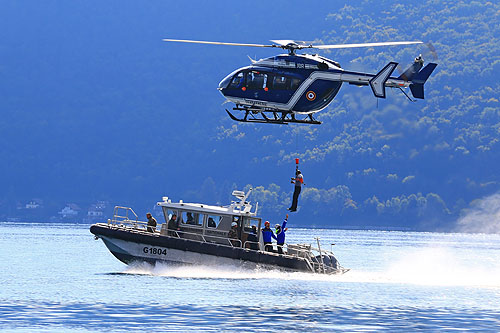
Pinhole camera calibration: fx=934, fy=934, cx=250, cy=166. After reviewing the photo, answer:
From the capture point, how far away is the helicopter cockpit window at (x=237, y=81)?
41562mm

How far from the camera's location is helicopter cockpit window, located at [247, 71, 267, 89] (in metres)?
41.2

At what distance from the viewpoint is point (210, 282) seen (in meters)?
40.8

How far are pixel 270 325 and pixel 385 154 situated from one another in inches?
4782

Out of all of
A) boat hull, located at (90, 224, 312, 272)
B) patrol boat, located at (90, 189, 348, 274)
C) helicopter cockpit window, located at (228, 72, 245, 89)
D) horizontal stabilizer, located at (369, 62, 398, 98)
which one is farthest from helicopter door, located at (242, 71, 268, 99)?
boat hull, located at (90, 224, 312, 272)

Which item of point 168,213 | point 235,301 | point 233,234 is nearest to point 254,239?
point 233,234

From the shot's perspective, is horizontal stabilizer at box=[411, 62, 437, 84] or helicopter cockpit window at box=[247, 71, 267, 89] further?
helicopter cockpit window at box=[247, 71, 267, 89]

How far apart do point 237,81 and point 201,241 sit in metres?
7.31

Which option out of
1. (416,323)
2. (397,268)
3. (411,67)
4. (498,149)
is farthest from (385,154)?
(416,323)

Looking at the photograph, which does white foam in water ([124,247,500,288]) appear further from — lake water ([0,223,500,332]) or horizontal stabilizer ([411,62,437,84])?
horizontal stabilizer ([411,62,437,84])

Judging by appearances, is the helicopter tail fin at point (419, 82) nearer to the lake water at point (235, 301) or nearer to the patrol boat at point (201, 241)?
the patrol boat at point (201, 241)

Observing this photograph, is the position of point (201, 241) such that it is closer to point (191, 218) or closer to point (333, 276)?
point (191, 218)

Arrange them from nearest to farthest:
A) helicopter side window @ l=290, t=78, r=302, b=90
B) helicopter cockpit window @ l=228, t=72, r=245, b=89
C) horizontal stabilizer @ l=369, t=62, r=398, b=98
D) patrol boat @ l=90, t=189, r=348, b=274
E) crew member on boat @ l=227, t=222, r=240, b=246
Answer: horizontal stabilizer @ l=369, t=62, r=398, b=98
patrol boat @ l=90, t=189, r=348, b=274
crew member on boat @ l=227, t=222, r=240, b=246
helicopter side window @ l=290, t=78, r=302, b=90
helicopter cockpit window @ l=228, t=72, r=245, b=89

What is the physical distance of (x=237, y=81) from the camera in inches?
1640

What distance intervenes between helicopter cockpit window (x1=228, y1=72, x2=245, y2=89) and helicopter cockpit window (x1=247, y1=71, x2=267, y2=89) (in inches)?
12.9
